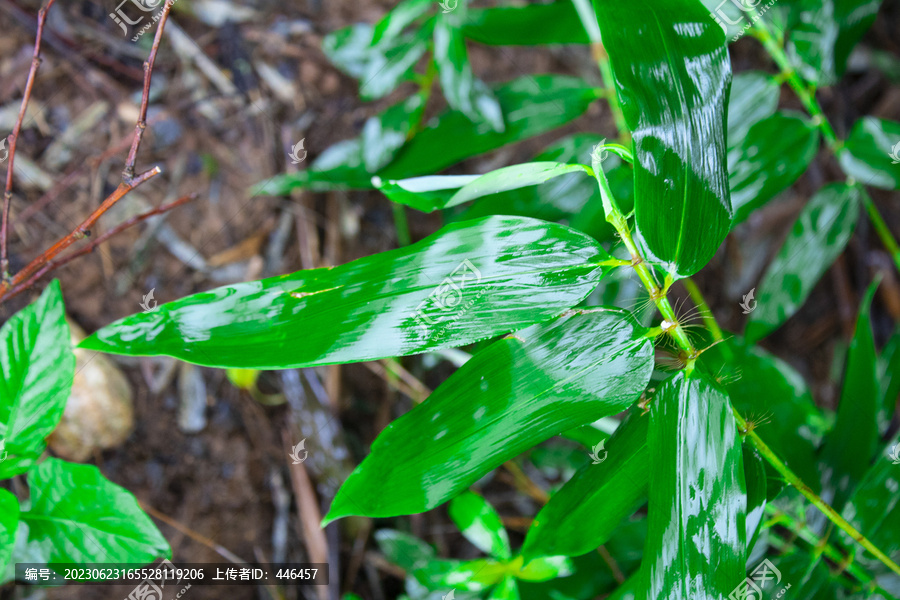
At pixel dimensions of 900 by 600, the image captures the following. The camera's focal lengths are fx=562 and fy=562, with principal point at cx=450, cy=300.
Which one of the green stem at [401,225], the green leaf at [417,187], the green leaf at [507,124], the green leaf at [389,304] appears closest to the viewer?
the green leaf at [389,304]

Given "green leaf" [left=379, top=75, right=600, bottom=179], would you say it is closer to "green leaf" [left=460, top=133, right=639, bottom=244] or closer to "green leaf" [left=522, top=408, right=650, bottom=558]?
"green leaf" [left=460, top=133, right=639, bottom=244]

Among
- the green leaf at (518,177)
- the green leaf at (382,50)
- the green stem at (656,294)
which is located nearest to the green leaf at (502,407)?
the green stem at (656,294)

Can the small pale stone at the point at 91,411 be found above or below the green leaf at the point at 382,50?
below

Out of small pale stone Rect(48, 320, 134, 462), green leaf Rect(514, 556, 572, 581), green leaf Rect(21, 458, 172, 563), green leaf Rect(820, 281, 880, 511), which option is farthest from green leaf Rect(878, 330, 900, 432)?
small pale stone Rect(48, 320, 134, 462)

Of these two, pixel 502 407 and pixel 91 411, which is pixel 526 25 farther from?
pixel 91 411

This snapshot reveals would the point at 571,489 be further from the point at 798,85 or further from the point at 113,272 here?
the point at 113,272

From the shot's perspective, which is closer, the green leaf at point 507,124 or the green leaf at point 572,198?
the green leaf at point 572,198

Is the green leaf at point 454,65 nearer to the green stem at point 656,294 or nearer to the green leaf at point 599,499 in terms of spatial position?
the green stem at point 656,294
